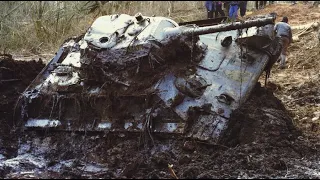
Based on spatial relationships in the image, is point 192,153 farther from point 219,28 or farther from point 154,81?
point 219,28

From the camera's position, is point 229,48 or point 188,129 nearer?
point 188,129

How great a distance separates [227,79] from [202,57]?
0.44 meters

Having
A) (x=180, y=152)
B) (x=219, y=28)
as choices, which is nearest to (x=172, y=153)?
(x=180, y=152)

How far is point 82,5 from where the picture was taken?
45.8 feet

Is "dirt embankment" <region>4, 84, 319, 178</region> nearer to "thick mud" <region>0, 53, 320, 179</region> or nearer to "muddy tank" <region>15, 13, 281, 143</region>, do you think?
"thick mud" <region>0, 53, 320, 179</region>

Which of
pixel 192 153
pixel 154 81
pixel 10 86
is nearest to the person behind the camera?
pixel 192 153

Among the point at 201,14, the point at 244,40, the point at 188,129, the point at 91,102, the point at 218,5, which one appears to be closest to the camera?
the point at 188,129

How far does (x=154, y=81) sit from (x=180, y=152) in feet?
3.16

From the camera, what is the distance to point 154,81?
564cm

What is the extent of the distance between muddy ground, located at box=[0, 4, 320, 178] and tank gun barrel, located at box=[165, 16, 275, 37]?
0.86 meters

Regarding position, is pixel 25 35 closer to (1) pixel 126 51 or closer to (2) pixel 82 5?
(2) pixel 82 5

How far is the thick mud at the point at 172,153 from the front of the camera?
4.55 m

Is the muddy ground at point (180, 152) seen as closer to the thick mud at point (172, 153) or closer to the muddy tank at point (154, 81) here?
the thick mud at point (172, 153)


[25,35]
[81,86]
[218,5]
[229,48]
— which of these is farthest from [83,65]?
[218,5]
